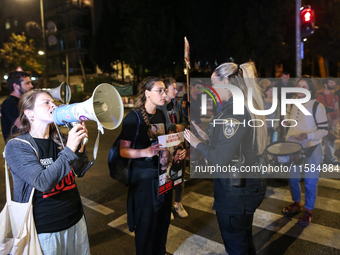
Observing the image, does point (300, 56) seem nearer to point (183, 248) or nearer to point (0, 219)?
Answer: point (183, 248)

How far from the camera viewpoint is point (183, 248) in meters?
3.06

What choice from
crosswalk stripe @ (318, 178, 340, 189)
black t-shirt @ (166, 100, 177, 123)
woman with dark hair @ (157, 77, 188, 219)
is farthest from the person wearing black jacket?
crosswalk stripe @ (318, 178, 340, 189)

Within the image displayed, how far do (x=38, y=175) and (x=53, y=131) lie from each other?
1.54ft

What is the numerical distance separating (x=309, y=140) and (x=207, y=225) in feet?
6.23

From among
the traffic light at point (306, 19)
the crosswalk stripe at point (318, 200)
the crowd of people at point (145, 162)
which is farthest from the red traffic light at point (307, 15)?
the crowd of people at point (145, 162)

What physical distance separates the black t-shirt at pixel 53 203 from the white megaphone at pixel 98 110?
0.28m

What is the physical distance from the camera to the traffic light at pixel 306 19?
9711 mm

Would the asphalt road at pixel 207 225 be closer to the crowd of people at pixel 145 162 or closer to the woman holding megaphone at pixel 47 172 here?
the crowd of people at pixel 145 162

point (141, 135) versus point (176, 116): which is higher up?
point (176, 116)

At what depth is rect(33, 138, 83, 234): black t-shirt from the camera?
1.71 m

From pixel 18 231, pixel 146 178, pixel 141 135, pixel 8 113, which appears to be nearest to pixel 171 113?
pixel 141 135

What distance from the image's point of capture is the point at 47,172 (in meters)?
1.55

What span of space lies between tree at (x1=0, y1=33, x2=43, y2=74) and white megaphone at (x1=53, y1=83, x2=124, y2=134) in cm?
3518

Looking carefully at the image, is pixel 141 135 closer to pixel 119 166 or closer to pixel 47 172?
pixel 119 166
